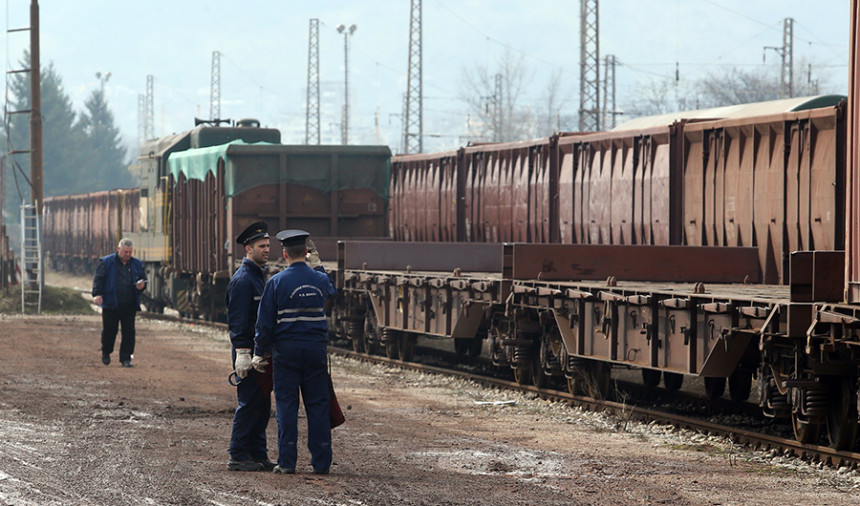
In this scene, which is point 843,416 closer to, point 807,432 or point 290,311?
point 807,432

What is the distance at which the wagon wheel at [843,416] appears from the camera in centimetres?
992

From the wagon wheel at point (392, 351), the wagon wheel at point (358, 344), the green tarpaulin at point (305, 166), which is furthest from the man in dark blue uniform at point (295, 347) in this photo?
the green tarpaulin at point (305, 166)

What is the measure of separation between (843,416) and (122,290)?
994cm

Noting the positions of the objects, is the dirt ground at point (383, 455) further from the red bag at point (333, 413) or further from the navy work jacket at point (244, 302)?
the navy work jacket at point (244, 302)

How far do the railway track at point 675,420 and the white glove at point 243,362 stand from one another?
4.26 metres

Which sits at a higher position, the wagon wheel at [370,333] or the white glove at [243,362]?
the white glove at [243,362]

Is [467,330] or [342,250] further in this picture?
[342,250]

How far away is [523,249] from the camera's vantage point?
1468cm

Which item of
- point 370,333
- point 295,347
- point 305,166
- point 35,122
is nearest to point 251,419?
point 295,347

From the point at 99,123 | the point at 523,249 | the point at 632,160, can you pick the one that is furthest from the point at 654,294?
the point at 99,123

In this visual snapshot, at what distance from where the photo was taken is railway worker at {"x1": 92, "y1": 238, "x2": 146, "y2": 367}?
1683 cm

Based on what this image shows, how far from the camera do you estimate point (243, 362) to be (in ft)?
28.9

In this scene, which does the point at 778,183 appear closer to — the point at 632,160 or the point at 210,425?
the point at 632,160

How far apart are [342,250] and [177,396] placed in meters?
6.11
